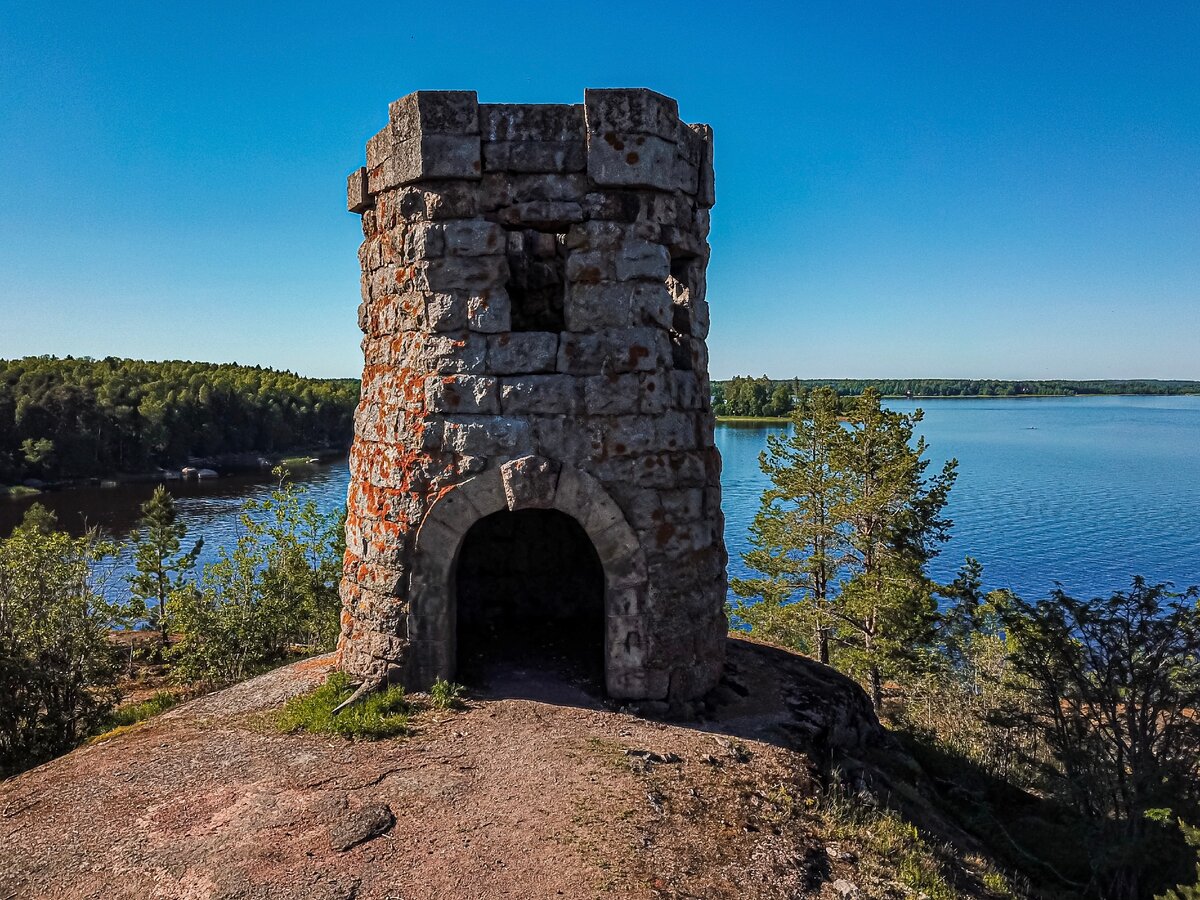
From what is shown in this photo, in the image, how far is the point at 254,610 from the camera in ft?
40.0

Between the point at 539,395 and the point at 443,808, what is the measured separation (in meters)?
3.05

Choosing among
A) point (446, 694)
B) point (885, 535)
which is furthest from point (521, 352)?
point (885, 535)

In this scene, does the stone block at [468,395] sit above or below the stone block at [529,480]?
above

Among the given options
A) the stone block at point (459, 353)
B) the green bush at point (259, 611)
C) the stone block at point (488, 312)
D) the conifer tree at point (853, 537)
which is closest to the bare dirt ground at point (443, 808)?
the stone block at point (459, 353)

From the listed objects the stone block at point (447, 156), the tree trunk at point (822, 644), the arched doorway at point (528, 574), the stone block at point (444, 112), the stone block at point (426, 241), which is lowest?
the tree trunk at point (822, 644)

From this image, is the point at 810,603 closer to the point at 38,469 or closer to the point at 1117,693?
the point at 1117,693

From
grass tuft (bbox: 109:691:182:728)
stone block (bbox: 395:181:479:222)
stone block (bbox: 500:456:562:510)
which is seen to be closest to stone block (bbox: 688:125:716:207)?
stone block (bbox: 395:181:479:222)

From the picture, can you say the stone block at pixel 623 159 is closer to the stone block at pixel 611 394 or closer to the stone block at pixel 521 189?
the stone block at pixel 521 189

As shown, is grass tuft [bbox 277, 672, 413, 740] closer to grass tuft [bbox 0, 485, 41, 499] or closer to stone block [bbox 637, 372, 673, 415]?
stone block [bbox 637, 372, 673, 415]

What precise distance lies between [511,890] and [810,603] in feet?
43.7

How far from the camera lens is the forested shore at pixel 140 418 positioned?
42.6 m

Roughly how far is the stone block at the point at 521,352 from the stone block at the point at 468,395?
14 cm

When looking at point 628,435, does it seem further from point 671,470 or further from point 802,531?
point 802,531

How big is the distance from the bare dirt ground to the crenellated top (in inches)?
170
